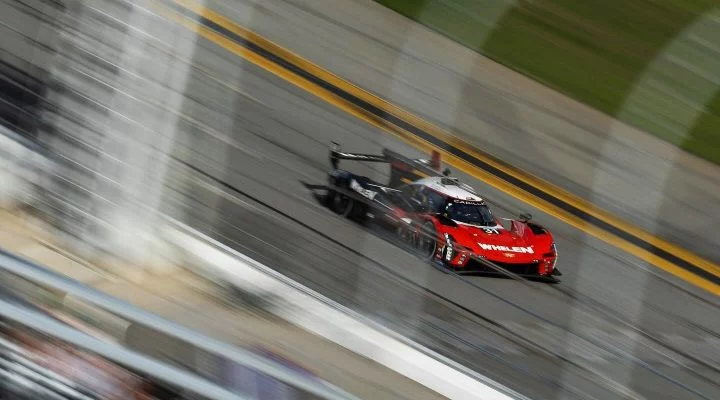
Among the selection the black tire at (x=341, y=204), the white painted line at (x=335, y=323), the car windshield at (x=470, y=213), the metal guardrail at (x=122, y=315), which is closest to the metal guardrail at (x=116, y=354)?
the metal guardrail at (x=122, y=315)

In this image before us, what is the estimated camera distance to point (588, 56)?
2539 millimetres

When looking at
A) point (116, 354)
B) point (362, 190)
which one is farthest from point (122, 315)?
point (362, 190)

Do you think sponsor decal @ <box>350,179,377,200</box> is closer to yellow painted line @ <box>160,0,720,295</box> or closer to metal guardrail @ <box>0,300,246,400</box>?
yellow painted line @ <box>160,0,720,295</box>

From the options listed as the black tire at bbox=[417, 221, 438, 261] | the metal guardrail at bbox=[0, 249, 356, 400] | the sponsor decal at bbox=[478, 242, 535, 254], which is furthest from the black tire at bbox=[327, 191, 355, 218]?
the metal guardrail at bbox=[0, 249, 356, 400]

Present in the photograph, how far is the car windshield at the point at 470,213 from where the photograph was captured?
226 cm

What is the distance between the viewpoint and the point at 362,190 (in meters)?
2.23

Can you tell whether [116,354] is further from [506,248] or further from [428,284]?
[506,248]

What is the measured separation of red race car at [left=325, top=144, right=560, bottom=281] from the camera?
7.27ft

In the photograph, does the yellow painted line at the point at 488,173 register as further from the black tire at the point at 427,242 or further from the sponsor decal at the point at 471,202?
the black tire at the point at 427,242

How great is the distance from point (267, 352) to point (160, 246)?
0.38 meters

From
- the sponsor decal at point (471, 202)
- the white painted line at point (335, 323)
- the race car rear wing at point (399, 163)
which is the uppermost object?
the race car rear wing at point (399, 163)

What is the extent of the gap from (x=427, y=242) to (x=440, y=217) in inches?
3.3

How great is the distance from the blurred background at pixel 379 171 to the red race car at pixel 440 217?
3cm

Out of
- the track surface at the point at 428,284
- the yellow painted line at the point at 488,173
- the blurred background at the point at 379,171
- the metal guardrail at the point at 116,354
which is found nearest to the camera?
the metal guardrail at the point at 116,354
